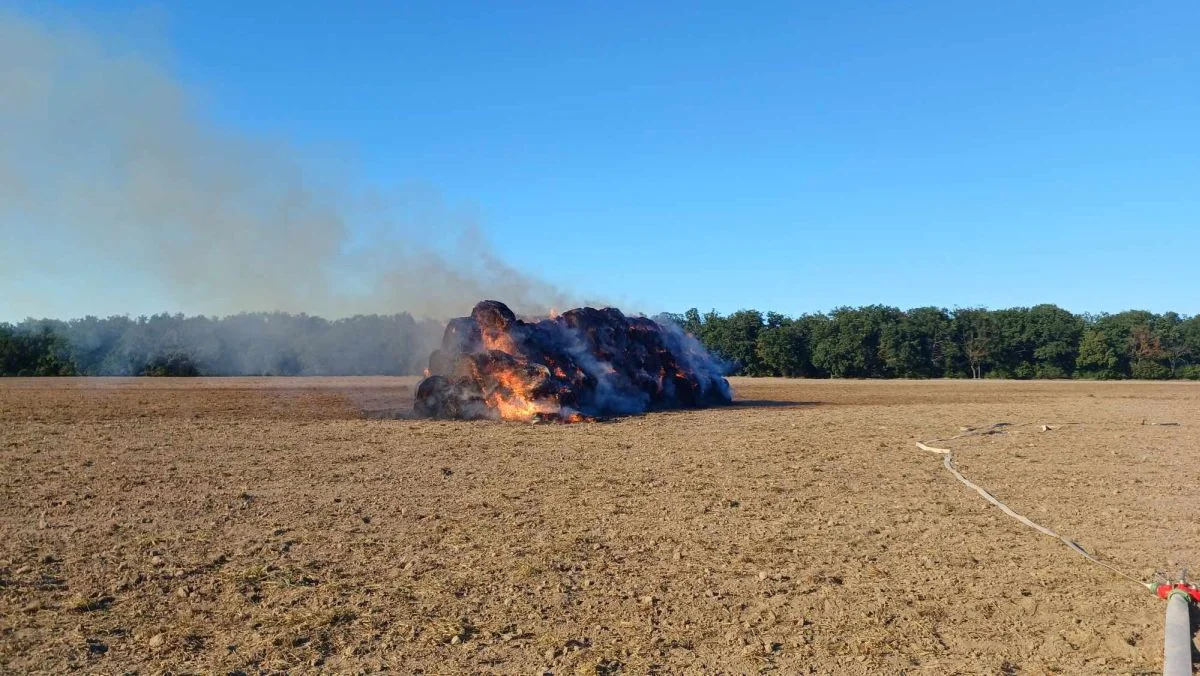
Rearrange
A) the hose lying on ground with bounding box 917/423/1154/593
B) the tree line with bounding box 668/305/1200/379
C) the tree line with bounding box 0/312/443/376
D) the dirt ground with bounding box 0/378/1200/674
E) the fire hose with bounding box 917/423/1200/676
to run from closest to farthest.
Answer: the fire hose with bounding box 917/423/1200/676, the dirt ground with bounding box 0/378/1200/674, the hose lying on ground with bounding box 917/423/1154/593, the tree line with bounding box 0/312/443/376, the tree line with bounding box 668/305/1200/379

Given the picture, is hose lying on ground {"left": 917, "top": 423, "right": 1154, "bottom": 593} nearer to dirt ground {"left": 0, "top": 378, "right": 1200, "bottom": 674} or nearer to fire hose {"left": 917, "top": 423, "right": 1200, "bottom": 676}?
fire hose {"left": 917, "top": 423, "right": 1200, "bottom": 676}

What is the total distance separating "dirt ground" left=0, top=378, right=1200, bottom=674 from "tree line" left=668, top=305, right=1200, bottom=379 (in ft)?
206

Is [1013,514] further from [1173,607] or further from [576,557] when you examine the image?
[576,557]

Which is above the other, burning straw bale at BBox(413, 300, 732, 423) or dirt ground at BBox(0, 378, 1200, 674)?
burning straw bale at BBox(413, 300, 732, 423)

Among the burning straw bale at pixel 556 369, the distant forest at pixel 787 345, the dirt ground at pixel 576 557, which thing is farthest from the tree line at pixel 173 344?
the dirt ground at pixel 576 557

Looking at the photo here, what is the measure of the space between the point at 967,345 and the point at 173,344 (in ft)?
230

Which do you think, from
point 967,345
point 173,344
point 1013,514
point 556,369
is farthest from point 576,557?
point 967,345

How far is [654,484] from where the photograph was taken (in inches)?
537

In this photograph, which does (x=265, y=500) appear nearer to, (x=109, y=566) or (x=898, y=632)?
(x=109, y=566)

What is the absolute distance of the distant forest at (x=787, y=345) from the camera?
56719 mm

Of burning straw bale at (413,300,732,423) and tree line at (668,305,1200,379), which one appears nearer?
burning straw bale at (413,300,732,423)

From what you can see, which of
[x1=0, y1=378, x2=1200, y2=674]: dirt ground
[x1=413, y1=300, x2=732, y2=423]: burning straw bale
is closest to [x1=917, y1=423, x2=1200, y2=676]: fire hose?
[x1=0, y1=378, x2=1200, y2=674]: dirt ground

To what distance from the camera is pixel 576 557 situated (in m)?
8.78

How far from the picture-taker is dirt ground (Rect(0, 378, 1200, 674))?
6.11m
